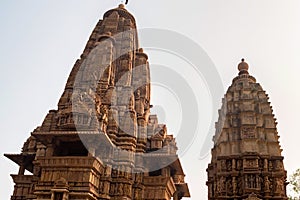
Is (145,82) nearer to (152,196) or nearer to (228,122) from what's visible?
(228,122)

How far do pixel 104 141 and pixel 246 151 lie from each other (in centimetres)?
985

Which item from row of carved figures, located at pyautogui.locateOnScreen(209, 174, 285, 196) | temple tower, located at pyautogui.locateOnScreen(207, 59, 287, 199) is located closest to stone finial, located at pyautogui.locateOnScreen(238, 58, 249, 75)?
temple tower, located at pyautogui.locateOnScreen(207, 59, 287, 199)

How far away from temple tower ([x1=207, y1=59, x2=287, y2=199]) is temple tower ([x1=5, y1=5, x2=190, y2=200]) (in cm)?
330

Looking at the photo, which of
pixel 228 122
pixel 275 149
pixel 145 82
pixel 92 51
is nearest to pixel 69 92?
pixel 92 51

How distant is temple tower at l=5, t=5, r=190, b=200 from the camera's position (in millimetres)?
18031

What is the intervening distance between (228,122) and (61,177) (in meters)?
13.2

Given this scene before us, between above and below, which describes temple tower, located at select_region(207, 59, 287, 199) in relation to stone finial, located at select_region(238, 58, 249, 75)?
below

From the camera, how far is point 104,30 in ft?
89.5

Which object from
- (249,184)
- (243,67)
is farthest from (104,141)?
(243,67)

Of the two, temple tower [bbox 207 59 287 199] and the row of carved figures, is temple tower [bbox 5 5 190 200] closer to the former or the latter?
the row of carved figures

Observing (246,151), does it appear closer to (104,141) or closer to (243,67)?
(243,67)

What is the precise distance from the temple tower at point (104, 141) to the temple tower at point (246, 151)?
3.30m

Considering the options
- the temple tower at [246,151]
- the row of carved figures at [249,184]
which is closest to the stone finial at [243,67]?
the temple tower at [246,151]

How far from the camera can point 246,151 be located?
23.0 m
